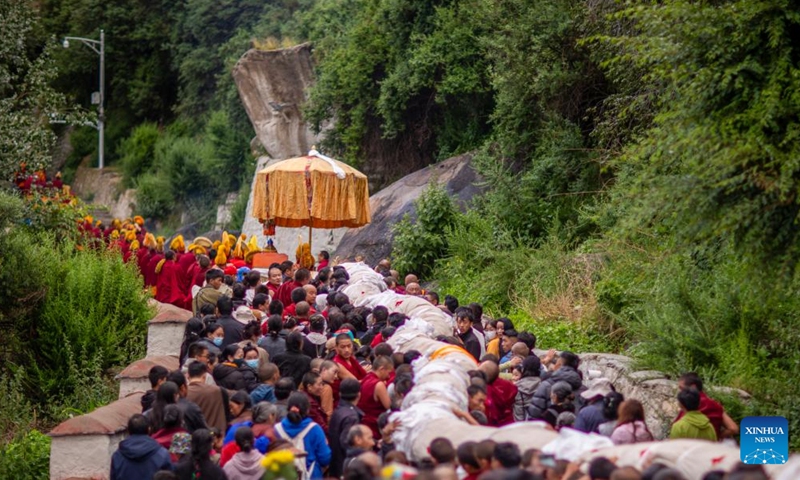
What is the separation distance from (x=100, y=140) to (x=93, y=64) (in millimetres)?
4195

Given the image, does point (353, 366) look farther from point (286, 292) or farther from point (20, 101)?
point (20, 101)

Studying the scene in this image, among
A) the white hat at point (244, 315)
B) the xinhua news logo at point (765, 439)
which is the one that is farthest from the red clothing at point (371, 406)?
the white hat at point (244, 315)

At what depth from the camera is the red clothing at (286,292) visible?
15297 mm

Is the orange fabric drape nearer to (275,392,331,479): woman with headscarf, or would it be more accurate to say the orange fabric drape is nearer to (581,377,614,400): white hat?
(581,377,614,400): white hat

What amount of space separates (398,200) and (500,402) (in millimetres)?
12717

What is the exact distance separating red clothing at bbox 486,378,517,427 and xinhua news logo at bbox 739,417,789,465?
6.65ft

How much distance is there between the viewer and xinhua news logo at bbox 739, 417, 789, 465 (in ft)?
Answer: 32.0

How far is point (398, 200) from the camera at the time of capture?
22469 mm

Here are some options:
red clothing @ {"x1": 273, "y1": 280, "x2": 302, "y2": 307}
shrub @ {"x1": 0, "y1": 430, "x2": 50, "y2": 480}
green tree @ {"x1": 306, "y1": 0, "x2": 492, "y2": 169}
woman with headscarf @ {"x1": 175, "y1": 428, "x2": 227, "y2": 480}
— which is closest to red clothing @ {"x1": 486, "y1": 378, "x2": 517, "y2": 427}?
woman with headscarf @ {"x1": 175, "y1": 428, "x2": 227, "y2": 480}

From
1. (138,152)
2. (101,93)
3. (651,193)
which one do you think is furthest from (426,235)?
(101,93)

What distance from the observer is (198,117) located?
4181 cm

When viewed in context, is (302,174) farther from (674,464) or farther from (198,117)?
(198,117)

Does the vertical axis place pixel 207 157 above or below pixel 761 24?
below

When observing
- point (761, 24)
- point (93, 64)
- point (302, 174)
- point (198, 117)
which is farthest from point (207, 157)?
point (761, 24)
